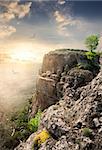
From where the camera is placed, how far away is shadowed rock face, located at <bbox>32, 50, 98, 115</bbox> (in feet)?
341

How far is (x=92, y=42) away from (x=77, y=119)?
49780mm

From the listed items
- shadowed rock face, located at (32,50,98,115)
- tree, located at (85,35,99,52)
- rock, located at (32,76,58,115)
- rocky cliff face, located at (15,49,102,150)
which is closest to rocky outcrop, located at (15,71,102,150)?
rocky cliff face, located at (15,49,102,150)

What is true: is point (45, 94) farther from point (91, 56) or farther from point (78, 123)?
point (78, 123)

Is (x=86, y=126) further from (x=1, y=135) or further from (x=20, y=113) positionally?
(x=20, y=113)

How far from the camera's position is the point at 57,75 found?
116m

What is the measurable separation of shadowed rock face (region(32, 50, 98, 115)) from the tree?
15.8 ft

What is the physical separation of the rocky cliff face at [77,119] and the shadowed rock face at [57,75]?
16.6 inches

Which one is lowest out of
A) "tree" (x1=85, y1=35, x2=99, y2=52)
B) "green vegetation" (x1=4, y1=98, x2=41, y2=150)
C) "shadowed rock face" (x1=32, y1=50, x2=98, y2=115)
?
"green vegetation" (x1=4, y1=98, x2=41, y2=150)

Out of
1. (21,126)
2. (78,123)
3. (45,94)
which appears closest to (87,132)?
(78,123)

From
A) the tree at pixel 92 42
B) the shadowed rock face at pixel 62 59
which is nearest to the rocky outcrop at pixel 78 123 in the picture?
the shadowed rock face at pixel 62 59

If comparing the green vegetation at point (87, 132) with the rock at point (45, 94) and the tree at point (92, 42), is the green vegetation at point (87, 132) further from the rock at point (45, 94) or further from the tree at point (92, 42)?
the tree at point (92, 42)

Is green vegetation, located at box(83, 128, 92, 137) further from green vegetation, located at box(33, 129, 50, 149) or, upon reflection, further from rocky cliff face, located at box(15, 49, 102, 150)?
green vegetation, located at box(33, 129, 50, 149)

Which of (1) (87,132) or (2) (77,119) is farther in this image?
(2) (77,119)

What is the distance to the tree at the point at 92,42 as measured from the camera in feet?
408
